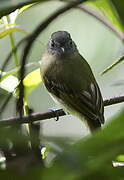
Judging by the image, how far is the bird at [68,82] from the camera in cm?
190

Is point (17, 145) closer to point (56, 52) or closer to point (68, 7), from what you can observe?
point (68, 7)

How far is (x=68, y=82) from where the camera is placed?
184 centimetres


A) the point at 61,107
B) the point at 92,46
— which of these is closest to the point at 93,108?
the point at 61,107

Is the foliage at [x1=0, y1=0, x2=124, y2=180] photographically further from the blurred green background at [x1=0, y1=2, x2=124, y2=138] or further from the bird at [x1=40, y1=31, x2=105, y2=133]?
the blurred green background at [x1=0, y1=2, x2=124, y2=138]

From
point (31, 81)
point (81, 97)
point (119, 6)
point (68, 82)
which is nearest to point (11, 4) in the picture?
point (119, 6)

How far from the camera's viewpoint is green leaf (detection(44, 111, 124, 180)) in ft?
0.68

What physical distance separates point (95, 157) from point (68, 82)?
1630 millimetres

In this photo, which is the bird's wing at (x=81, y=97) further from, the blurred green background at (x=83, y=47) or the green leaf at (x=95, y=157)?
the green leaf at (x=95, y=157)

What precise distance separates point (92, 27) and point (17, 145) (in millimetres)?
3009

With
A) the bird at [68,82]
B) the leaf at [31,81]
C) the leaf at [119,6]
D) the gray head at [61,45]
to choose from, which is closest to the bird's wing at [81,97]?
the bird at [68,82]

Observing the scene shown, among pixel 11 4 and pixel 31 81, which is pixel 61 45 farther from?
pixel 11 4

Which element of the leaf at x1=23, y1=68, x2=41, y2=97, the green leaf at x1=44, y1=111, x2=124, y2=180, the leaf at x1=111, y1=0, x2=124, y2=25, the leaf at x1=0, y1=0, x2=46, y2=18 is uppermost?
the leaf at x1=0, y1=0, x2=46, y2=18

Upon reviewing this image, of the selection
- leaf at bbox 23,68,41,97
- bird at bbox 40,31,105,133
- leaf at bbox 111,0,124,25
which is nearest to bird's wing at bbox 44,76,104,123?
bird at bbox 40,31,105,133

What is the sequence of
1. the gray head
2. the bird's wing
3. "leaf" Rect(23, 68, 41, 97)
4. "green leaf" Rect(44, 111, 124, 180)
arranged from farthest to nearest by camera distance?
the gray head, the bird's wing, "leaf" Rect(23, 68, 41, 97), "green leaf" Rect(44, 111, 124, 180)
